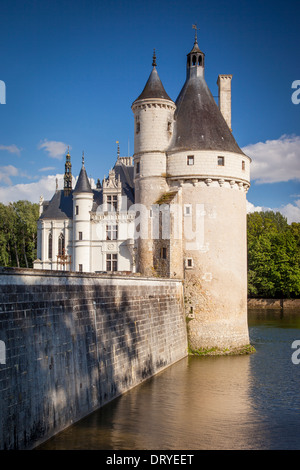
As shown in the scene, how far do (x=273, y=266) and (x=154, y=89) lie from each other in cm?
3871

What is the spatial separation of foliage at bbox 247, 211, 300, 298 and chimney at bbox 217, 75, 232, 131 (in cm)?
3242

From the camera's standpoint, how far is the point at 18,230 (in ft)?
203

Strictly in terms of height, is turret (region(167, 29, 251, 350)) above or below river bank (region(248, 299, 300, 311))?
above

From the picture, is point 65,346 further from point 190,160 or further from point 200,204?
point 190,160

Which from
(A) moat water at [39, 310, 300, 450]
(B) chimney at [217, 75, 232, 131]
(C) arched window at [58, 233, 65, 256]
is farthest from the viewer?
(C) arched window at [58, 233, 65, 256]

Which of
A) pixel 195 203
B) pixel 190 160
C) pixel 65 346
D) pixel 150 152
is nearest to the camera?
pixel 65 346

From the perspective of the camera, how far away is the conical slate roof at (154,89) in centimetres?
2848

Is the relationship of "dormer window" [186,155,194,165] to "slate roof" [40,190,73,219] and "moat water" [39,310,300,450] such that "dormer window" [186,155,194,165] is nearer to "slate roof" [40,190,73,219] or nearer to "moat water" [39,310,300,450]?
"moat water" [39,310,300,450]

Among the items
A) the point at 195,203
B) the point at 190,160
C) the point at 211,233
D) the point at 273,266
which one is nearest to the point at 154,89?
the point at 190,160

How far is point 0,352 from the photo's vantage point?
1117 cm

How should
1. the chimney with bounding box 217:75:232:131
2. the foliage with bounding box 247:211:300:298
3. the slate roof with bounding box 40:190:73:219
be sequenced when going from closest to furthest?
the chimney with bounding box 217:75:232:131, the slate roof with bounding box 40:190:73:219, the foliage with bounding box 247:211:300:298

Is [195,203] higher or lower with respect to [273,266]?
higher

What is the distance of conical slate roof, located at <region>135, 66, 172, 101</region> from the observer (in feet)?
93.5

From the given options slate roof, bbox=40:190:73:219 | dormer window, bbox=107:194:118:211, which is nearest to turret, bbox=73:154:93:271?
dormer window, bbox=107:194:118:211
